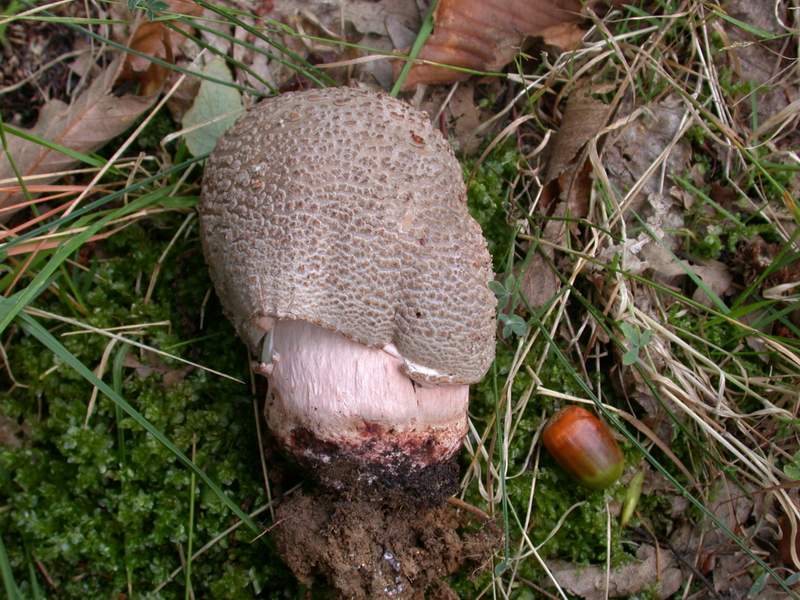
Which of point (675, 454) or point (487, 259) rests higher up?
point (487, 259)

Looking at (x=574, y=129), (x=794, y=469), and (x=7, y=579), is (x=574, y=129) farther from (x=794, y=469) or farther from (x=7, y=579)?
(x=7, y=579)

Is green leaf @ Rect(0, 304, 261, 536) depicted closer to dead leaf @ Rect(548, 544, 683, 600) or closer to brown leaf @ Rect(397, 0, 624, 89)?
dead leaf @ Rect(548, 544, 683, 600)

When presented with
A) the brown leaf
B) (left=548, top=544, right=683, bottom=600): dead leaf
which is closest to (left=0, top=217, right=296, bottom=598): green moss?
(left=548, top=544, right=683, bottom=600): dead leaf

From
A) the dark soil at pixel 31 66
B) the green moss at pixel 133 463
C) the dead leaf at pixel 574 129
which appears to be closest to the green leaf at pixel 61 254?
the green moss at pixel 133 463

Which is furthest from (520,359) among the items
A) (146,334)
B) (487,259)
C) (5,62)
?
(5,62)

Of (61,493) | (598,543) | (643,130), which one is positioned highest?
(643,130)

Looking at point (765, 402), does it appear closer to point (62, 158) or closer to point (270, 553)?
point (270, 553)

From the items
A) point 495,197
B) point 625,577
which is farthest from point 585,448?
point 495,197
